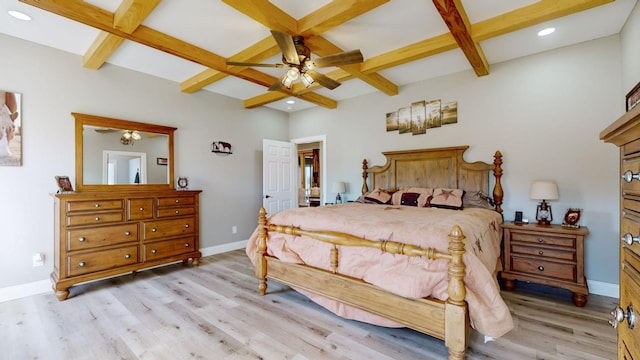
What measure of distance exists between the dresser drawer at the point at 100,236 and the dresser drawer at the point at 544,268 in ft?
14.5

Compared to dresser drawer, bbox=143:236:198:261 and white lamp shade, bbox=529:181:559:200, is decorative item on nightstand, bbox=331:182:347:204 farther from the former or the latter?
white lamp shade, bbox=529:181:559:200

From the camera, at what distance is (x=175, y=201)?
12.5 ft

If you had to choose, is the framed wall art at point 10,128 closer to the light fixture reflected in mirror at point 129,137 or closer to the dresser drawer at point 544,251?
the light fixture reflected in mirror at point 129,137

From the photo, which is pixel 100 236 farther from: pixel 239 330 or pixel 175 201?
pixel 239 330

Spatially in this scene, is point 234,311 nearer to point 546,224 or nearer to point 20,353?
point 20,353

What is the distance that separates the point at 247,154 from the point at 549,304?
4706mm

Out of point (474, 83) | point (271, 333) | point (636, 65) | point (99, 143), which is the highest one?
point (474, 83)

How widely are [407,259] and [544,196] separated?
205 cm

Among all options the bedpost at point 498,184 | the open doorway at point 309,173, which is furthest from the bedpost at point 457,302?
the open doorway at point 309,173

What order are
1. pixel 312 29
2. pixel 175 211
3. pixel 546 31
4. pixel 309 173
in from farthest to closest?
pixel 309 173 < pixel 175 211 < pixel 546 31 < pixel 312 29

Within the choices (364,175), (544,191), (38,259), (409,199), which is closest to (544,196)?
(544,191)

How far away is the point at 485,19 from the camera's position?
267 cm

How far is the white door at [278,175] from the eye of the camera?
5.26 m

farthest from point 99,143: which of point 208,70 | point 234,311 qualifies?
point 234,311
